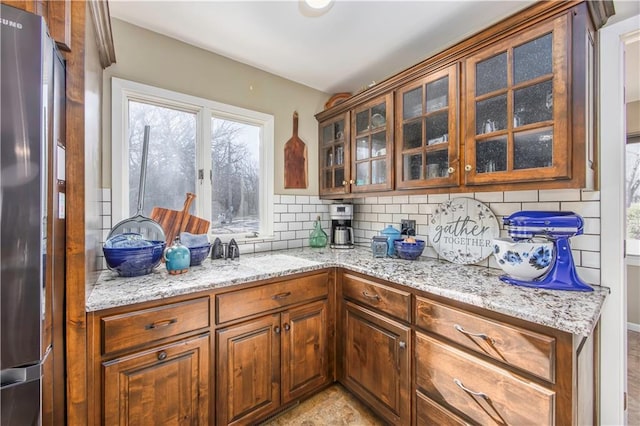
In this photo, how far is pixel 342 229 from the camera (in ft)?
7.90

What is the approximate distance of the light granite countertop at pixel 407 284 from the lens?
98cm

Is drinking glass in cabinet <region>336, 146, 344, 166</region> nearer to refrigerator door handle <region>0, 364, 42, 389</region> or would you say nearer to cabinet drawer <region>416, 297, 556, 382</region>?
cabinet drawer <region>416, 297, 556, 382</region>

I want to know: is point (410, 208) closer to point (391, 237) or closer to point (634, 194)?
point (391, 237)

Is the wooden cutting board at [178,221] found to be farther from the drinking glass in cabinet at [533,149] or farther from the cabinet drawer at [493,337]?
the drinking glass in cabinet at [533,149]

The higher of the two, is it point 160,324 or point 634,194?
point 634,194

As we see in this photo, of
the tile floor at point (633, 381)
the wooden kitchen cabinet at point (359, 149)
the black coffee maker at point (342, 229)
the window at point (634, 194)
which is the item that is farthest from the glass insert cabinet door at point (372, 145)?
the window at point (634, 194)

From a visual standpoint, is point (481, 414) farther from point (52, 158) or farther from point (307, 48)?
point (307, 48)

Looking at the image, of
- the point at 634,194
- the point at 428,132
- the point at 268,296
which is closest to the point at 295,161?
the point at 428,132

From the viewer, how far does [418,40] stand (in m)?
1.78

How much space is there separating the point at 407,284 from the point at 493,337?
0.41 m

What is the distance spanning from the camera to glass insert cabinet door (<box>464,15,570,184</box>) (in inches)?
44.8

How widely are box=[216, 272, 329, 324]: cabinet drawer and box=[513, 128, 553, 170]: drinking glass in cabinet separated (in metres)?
1.23

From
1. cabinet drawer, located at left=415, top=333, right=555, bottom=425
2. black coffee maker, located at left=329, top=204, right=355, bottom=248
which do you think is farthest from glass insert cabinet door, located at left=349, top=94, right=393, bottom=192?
cabinet drawer, located at left=415, top=333, right=555, bottom=425

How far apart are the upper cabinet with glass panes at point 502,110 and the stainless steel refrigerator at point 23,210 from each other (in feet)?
5.52
